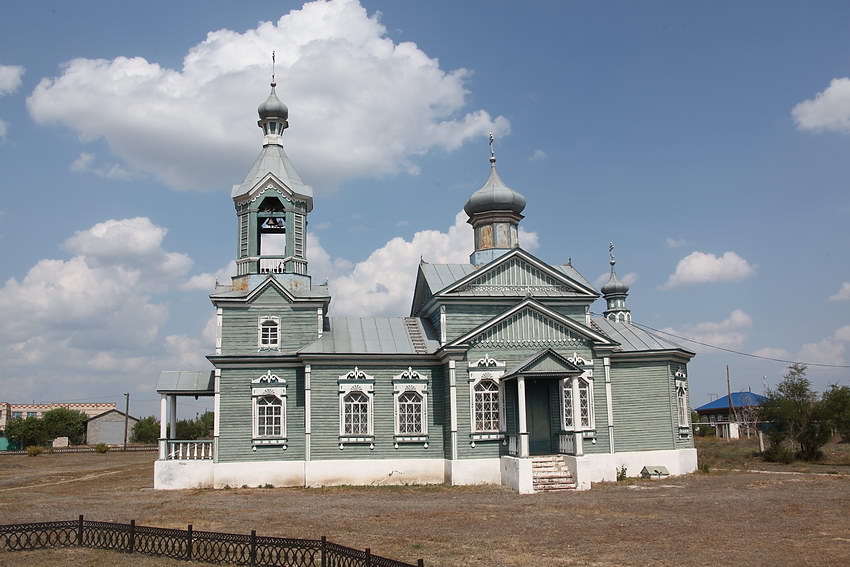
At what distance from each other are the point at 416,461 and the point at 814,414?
16434 millimetres

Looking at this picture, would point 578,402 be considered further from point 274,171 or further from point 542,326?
point 274,171

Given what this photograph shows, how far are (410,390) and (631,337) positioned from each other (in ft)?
26.7

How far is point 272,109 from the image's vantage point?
26.5 meters

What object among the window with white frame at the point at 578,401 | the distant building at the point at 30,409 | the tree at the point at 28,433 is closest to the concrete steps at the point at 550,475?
the window with white frame at the point at 578,401

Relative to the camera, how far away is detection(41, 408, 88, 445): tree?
68.5 meters

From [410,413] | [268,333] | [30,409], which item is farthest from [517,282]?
[30,409]

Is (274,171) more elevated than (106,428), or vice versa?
(274,171)

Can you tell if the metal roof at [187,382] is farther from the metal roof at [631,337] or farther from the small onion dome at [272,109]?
the metal roof at [631,337]

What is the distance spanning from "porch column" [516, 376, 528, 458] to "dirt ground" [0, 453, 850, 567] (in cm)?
123

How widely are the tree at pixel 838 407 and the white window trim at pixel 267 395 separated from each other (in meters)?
20.6

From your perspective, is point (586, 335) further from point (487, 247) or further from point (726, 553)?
point (726, 553)

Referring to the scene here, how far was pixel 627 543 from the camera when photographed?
12.1 m

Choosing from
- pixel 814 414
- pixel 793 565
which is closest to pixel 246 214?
pixel 793 565

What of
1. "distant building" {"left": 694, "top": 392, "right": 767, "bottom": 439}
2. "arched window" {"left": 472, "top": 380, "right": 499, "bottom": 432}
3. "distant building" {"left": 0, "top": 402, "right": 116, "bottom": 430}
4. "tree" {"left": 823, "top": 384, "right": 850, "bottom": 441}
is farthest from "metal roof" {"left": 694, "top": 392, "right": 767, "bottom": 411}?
"distant building" {"left": 0, "top": 402, "right": 116, "bottom": 430}
